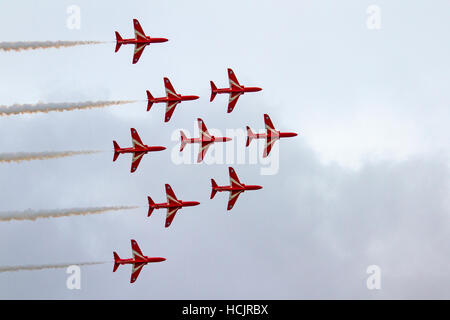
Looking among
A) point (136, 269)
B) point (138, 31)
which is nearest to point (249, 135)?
point (138, 31)

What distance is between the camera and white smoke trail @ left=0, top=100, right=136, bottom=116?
107250 mm

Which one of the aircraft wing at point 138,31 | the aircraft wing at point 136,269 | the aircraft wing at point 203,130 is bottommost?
the aircraft wing at point 136,269

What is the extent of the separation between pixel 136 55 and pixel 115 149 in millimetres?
10976

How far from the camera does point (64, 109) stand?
112625mm

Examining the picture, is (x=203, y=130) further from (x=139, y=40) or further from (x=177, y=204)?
(x=139, y=40)

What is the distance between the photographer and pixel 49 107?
111 metres

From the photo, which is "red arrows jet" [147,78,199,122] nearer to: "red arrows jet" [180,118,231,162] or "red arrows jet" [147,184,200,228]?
"red arrows jet" [180,118,231,162]

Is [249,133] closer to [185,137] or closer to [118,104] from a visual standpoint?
[185,137]

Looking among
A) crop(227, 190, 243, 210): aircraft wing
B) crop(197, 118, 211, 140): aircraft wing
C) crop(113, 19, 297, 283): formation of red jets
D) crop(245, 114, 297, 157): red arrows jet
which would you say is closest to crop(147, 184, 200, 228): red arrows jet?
crop(113, 19, 297, 283): formation of red jets

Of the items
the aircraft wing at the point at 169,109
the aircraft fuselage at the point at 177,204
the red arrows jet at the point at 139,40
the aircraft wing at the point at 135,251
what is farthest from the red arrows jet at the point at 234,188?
the red arrows jet at the point at 139,40

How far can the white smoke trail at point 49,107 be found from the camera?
4222 inches

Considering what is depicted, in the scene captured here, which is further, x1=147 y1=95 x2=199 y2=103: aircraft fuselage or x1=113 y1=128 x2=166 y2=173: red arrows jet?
x1=147 y1=95 x2=199 y2=103: aircraft fuselage

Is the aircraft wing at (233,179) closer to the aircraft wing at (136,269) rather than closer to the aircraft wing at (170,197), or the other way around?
the aircraft wing at (170,197)

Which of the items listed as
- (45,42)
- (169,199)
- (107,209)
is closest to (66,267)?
(107,209)
